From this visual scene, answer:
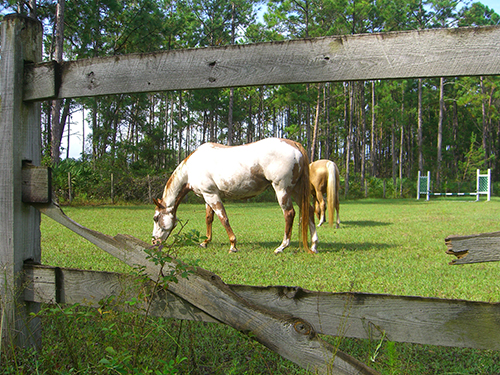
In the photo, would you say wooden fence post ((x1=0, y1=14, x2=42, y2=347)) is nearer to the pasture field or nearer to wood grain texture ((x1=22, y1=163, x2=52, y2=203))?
wood grain texture ((x1=22, y1=163, x2=52, y2=203))

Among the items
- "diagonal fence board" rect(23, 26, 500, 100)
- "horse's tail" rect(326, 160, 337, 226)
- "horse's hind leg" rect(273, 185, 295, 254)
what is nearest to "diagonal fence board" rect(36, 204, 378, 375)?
"diagonal fence board" rect(23, 26, 500, 100)

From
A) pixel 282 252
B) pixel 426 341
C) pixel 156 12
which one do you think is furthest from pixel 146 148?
pixel 426 341

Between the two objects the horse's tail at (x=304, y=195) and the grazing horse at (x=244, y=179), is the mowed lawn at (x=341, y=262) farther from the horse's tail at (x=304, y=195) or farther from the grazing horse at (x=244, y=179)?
the grazing horse at (x=244, y=179)

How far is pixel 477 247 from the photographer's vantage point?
170cm

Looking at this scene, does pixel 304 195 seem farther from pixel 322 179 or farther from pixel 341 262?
pixel 322 179

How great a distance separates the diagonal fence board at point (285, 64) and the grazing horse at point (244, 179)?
155 inches

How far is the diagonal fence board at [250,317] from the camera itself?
1.66 metres

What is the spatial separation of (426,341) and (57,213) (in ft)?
6.28

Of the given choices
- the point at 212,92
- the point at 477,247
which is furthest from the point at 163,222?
the point at 212,92

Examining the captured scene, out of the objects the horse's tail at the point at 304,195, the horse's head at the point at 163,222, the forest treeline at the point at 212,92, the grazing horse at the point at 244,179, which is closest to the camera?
the horse's tail at the point at 304,195

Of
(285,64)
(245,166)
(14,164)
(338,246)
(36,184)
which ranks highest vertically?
(285,64)

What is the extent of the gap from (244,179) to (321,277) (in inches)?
95.4

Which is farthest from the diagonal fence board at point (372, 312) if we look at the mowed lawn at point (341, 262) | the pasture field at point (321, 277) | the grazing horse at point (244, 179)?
the grazing horse at point (244, 179)

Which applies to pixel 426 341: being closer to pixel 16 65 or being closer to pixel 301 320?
pixel 301 320
